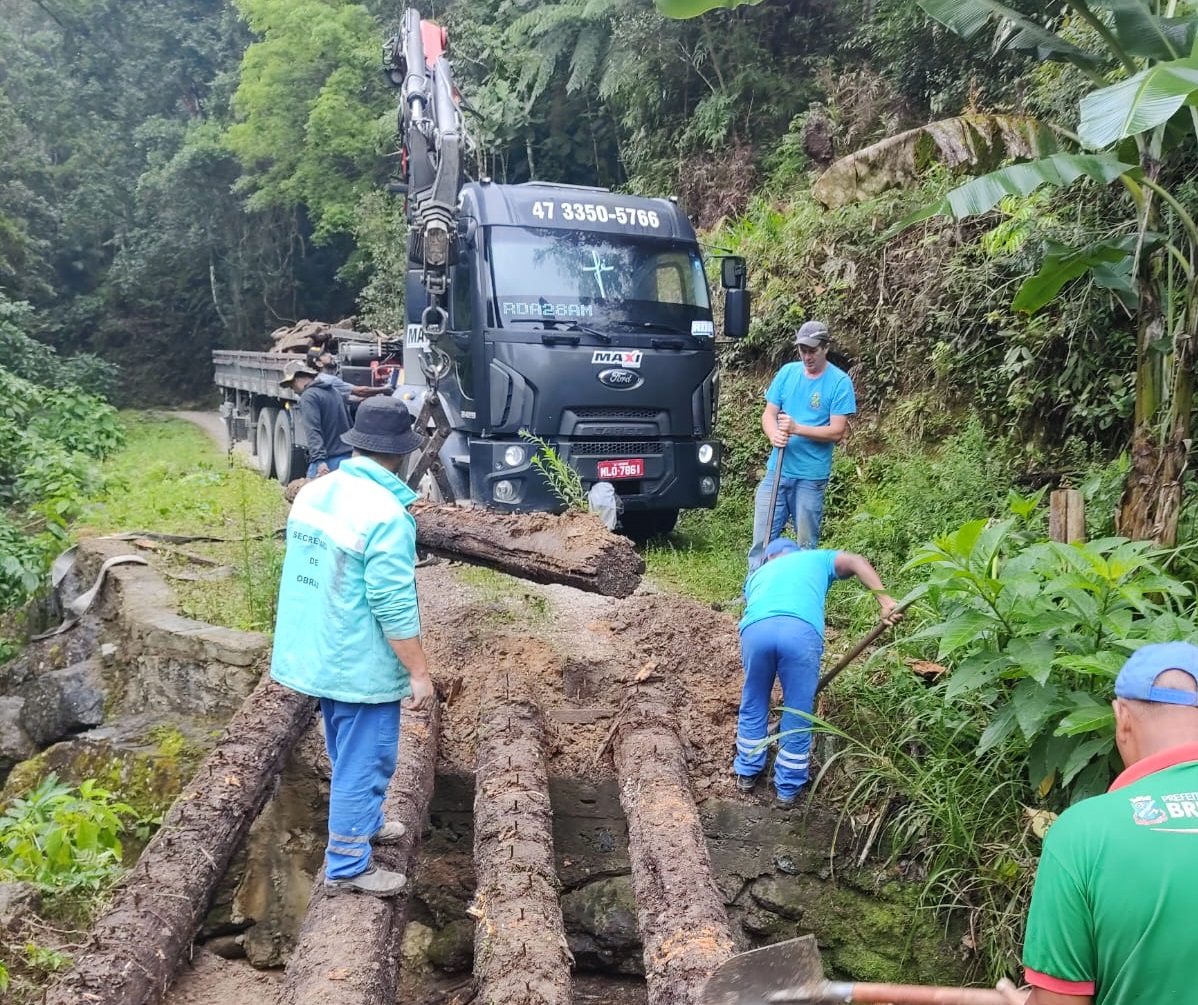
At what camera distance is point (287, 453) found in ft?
42.0

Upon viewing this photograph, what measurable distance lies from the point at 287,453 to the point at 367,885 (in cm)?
1014

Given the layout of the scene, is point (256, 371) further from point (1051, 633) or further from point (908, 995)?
point (908, 995)

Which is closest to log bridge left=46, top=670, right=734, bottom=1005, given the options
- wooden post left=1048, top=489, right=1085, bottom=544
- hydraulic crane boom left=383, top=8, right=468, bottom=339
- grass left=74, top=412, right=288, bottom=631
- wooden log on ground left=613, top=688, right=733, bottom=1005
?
wooden log on ground left=613, top=688, right=733, bottom=1005

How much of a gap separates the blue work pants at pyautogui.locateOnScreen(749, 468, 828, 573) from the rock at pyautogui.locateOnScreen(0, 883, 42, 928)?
168 inches

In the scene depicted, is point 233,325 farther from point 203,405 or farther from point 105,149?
point 105,149

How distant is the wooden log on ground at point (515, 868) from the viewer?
9.84ft

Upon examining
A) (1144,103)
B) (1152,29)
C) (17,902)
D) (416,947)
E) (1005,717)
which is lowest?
(416,947)

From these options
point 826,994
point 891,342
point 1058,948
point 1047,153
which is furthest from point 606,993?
point 891,342

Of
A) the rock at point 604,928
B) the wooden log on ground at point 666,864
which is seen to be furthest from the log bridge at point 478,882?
the rock at point 604,928

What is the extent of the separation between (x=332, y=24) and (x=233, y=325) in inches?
387

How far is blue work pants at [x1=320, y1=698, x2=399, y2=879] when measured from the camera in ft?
11.2

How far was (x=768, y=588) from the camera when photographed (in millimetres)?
4359

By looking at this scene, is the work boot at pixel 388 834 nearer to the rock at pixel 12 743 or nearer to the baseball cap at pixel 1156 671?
the baseball cap at pixel 1156 671

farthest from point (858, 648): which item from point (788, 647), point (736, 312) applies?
point (736, 312)
